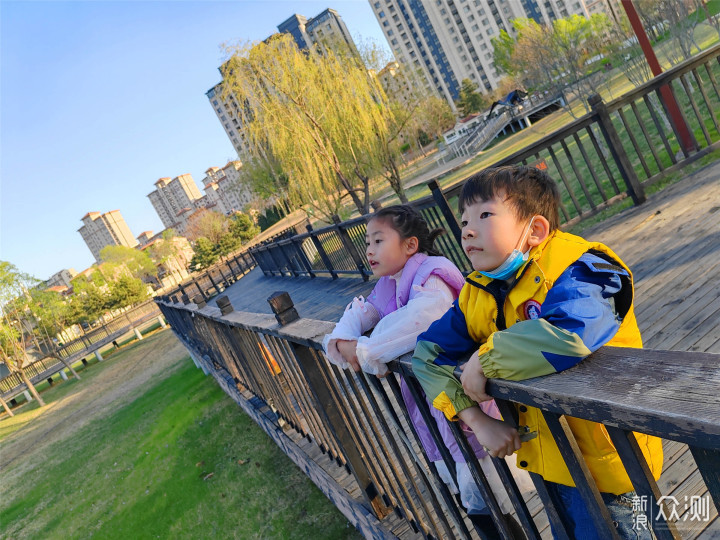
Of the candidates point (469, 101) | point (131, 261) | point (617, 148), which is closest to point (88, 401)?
point (617, 148)

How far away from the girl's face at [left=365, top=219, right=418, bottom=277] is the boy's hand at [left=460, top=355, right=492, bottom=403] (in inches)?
47.0

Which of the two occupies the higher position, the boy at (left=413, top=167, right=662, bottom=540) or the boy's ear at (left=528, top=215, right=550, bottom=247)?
the boy's ear at (left=528, top=215, right=550, bottom=247)

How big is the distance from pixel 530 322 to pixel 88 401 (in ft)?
70.0

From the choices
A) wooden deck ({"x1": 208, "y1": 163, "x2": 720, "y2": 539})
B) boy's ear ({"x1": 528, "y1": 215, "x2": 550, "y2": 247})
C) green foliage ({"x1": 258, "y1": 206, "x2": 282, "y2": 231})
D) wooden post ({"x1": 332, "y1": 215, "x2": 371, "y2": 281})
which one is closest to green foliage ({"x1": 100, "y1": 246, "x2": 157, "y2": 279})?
green foliage ({"x1": 258, "y1": 206, "x2": 282, "y2": 231})

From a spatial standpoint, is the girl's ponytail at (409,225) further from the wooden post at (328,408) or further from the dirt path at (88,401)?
the dirt path at (88,401)

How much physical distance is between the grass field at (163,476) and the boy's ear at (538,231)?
10.2 ft

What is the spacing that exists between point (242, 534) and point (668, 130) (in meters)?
12.5

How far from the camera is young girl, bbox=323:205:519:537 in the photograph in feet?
5.74

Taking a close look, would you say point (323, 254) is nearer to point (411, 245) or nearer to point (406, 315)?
point (411, 245)

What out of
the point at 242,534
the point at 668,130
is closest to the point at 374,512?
the point at 242,534

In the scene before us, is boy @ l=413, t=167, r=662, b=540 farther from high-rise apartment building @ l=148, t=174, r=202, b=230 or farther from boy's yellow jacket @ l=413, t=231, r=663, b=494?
high-rise apartment building @ l=148, t=174, r=202, b=230

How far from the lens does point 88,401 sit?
1894 cm

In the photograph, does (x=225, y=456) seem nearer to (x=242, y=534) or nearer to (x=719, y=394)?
(x=242, y=534)

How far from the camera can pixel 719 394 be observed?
679 mm
